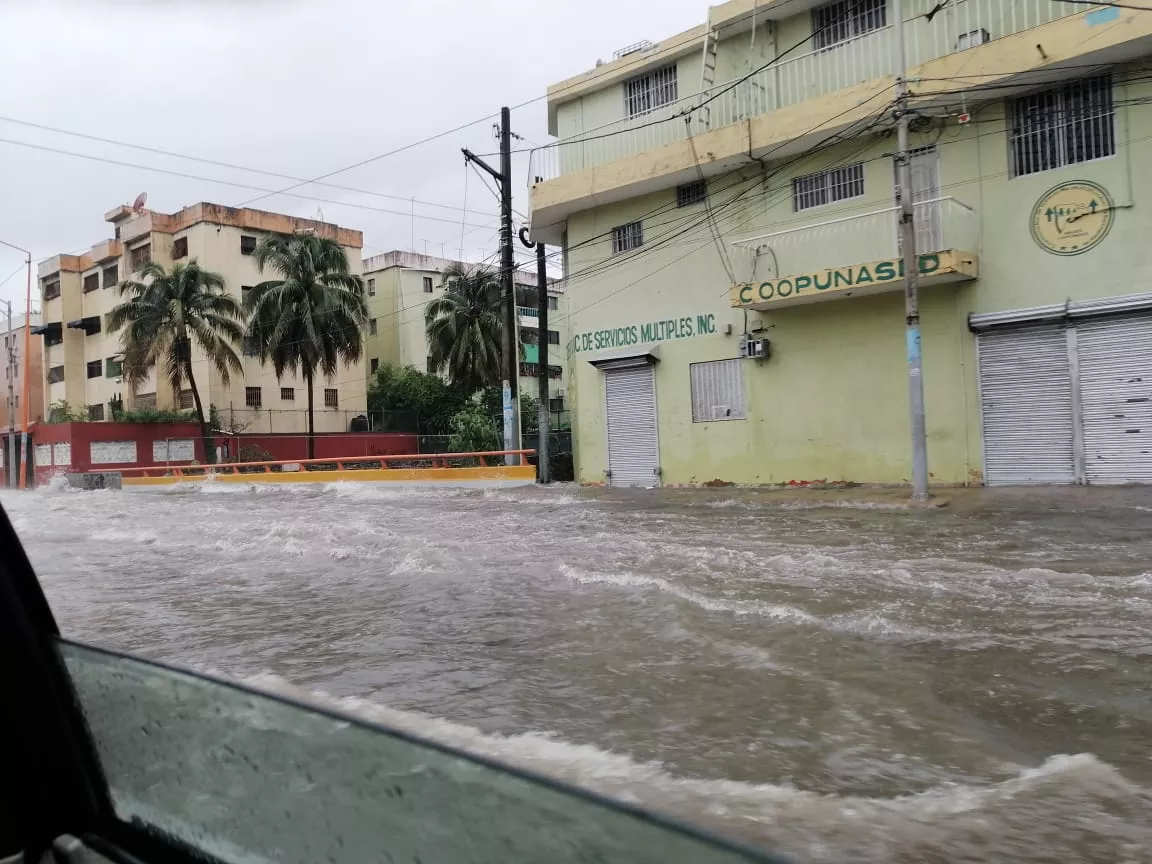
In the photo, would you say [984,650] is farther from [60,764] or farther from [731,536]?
[731,536]

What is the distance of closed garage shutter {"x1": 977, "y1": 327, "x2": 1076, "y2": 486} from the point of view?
1404 centimetres

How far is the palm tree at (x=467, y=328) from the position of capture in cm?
3531

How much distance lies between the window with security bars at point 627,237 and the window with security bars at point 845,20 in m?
5.37

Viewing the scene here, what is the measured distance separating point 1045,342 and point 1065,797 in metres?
13.0

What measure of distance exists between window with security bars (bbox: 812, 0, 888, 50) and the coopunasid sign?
4.58 meters

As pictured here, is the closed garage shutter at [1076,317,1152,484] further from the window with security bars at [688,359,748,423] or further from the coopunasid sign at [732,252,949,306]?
the window with security bars at [688,359,748,423]

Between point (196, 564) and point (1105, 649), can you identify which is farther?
point (196, 564)

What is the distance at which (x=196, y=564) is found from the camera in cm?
998

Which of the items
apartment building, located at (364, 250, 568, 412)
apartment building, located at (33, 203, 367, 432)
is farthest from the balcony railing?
apartment building, located at (364, 250, 568, 412)

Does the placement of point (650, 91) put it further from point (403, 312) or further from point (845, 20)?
point (403, 312)

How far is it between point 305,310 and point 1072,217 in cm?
2646

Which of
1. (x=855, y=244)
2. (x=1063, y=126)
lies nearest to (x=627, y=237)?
(x=855, y=244)

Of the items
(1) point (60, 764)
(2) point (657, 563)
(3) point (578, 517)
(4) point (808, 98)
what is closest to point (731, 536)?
(2) point (657, 563)

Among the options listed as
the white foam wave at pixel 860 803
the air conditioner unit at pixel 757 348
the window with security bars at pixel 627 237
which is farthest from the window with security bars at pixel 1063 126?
the white foam wave at pixel 860 803
